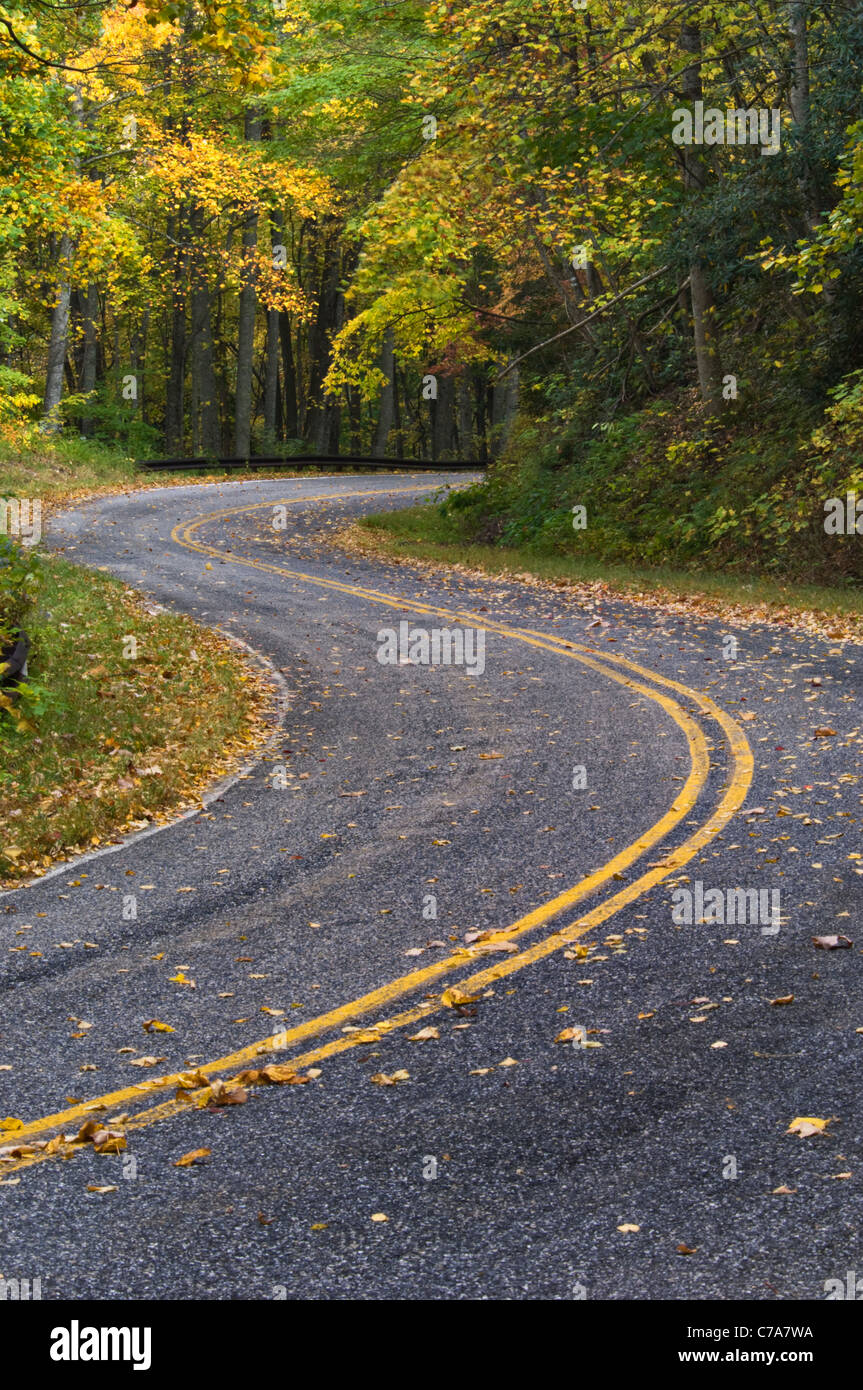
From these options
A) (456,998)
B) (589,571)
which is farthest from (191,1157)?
(589,571)

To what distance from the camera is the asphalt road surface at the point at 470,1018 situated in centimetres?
395

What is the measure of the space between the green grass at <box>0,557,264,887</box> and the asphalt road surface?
48 centimetres

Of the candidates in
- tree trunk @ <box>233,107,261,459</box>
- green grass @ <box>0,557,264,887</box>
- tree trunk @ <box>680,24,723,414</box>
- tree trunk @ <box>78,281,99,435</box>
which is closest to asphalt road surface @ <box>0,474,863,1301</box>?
green grass @ <box>0,557,264,887</box>

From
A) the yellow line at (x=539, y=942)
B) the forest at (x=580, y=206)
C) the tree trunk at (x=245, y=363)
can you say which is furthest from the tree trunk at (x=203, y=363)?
the yellow line at (x=539, y=942)

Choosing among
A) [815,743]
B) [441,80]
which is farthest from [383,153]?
[815,743]

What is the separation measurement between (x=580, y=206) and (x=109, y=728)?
50.0ft

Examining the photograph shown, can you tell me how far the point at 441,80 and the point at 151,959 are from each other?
682 inches

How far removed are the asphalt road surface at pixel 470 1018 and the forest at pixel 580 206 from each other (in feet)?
22.6

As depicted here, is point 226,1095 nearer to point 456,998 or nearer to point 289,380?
point 456,998

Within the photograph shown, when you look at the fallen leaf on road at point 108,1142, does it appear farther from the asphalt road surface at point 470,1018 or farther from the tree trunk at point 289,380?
the tree trunk at point 289,380

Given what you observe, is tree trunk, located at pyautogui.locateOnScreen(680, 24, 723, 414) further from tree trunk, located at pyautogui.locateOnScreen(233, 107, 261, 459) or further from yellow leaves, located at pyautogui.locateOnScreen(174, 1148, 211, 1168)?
yellow leaves, located at pyautogui.locateOnScreen(174, 1148, 211, 1168)

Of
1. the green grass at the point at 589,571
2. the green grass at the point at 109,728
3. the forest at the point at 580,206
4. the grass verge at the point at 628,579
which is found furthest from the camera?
the forest at the point at 580,206

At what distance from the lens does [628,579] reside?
1986 cm
